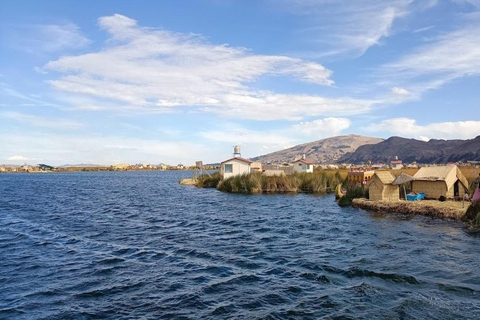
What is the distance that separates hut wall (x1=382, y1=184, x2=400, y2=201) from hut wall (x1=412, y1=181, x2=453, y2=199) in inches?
89.6

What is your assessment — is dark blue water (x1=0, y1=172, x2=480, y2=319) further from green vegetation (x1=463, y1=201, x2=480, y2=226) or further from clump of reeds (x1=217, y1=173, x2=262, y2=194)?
clump of reeds (x1=217, y1=173, x2=262, y2=194)

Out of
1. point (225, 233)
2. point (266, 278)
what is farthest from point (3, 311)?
point (225, 233)

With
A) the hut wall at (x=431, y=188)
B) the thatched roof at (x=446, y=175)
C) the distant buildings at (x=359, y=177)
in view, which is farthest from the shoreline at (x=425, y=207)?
the distant buildings at (x=359, y=177)

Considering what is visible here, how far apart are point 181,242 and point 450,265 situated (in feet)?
44.7

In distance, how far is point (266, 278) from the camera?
14.4 metres

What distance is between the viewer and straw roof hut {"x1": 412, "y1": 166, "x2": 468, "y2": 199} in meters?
31.1

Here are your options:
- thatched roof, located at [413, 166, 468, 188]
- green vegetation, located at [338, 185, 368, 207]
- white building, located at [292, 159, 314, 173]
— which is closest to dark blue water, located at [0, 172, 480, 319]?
thatched roof, located at [413, 166, 468, 188]

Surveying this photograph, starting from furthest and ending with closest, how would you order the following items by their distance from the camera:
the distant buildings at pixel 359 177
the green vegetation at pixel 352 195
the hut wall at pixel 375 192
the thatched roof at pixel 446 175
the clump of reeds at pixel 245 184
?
the clump of reeds at pixel 245 184 < the distant buildings at pixel 359 177 < the green vegetation at pixel 352 195 < the hut wall at pixel 375 192 < the thatched roof at pixel 446 175

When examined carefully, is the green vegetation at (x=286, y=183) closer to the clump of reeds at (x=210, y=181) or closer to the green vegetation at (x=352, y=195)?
the clump of reeds at (x=210, y=181)

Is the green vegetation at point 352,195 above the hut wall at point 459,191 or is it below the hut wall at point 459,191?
below

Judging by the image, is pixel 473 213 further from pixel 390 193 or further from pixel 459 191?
pixel 390 193

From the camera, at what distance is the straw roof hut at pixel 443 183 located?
31.1 m

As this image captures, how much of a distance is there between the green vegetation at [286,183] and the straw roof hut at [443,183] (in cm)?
2122

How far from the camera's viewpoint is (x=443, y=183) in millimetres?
31094
